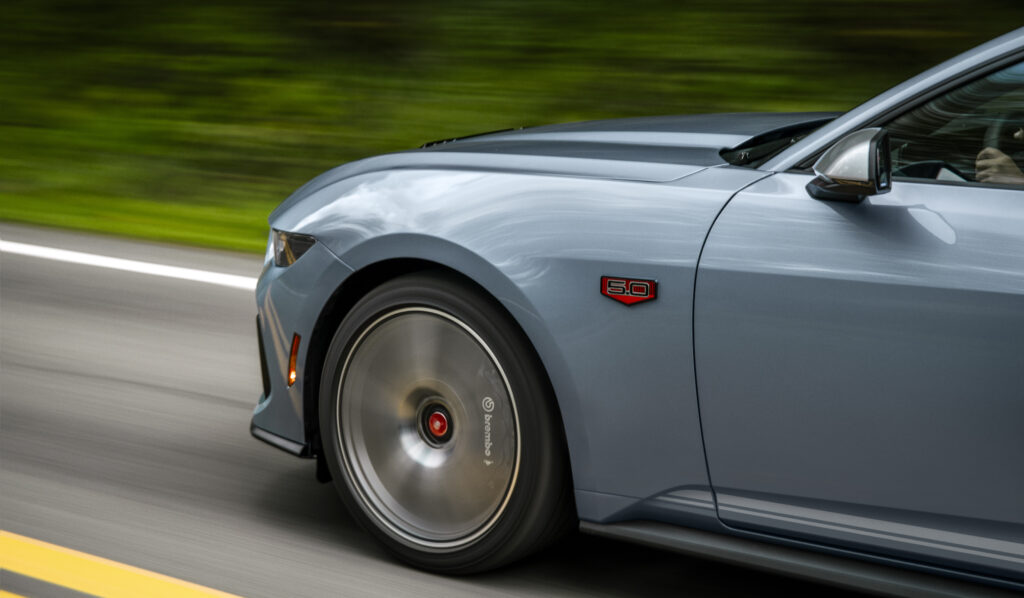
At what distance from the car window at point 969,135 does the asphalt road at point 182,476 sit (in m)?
1.22

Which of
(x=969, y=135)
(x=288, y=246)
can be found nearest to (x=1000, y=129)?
(x=969, y=135)

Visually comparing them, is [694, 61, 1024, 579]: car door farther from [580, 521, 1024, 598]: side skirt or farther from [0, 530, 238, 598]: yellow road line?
[0, 530, 238, 598]: yellow road line

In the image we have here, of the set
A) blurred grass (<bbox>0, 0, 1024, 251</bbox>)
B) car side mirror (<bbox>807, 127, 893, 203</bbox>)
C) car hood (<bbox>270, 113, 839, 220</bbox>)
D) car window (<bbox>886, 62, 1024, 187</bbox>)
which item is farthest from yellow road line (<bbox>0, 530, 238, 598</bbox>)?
blurred grass (<bbox>0, 0, 1024, 251</bbox>)

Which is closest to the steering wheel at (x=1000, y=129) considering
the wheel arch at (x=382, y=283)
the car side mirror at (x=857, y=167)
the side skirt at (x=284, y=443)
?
the car side mirror at (x=857, y=167)

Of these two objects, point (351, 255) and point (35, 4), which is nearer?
point (351, 255)

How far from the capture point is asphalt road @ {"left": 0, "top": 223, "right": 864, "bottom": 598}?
3.61m

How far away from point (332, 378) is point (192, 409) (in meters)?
1.64

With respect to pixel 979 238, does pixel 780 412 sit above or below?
below

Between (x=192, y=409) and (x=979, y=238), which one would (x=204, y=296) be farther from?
(x=979, y=238)

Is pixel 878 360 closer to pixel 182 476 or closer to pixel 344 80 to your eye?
pixel 182 476

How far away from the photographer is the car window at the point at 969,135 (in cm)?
288

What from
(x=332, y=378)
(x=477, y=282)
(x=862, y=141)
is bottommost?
(x=332, y=378)

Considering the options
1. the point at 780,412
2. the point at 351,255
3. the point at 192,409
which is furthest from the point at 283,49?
the point at 780,412

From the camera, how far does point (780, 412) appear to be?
9.71 ft
